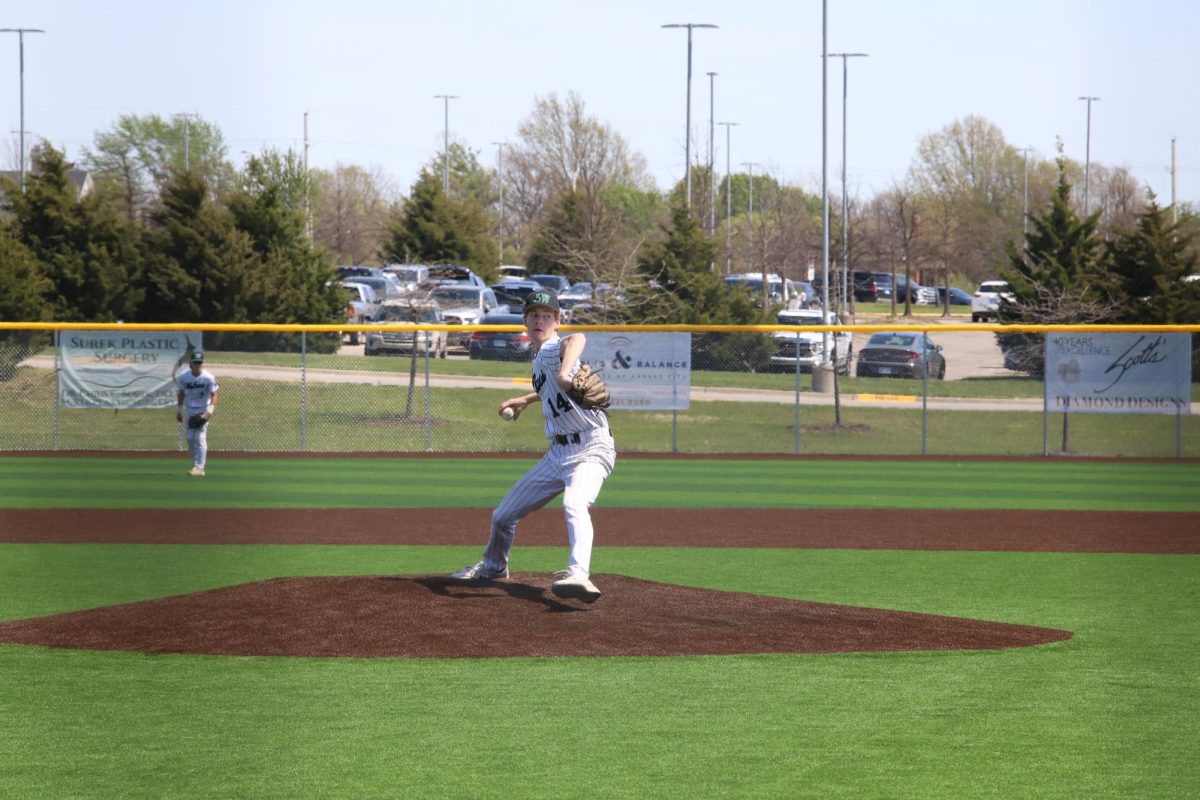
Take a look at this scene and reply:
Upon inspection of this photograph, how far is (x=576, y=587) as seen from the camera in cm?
853

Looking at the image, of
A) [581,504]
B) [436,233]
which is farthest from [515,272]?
[581,504]

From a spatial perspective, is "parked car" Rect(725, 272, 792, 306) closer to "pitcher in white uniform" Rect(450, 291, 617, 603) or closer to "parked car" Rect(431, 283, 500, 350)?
"parked car" Rect(431, 283, 500, 350)

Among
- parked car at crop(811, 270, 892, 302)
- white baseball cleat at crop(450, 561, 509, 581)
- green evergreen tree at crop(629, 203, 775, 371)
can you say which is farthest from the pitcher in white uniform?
parked car at crop(811, 270, 892, 302)

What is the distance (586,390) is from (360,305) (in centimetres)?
3719

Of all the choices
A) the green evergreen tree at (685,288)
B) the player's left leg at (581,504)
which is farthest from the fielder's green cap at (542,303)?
the green evergreen tree at (685,288)

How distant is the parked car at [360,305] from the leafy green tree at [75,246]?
248 inches

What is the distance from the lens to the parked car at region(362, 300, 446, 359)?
32.7 meters

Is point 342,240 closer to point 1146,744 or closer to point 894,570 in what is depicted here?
point 894,570

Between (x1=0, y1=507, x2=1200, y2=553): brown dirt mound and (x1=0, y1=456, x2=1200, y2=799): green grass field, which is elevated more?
(x1=0, y1=456, x2=1200, y2=799): green grass field

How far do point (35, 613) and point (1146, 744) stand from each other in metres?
7.19

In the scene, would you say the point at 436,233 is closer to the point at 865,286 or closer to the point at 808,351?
the point at 865,286

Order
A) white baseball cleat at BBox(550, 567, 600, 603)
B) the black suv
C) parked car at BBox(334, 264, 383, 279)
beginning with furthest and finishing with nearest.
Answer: the black suv < parked car at BBox(334, 264, 383, 279) < white baseball cleat at BBox(550, 567, 600, 603)

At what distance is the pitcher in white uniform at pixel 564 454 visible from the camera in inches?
339

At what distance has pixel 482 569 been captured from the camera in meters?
9.57
